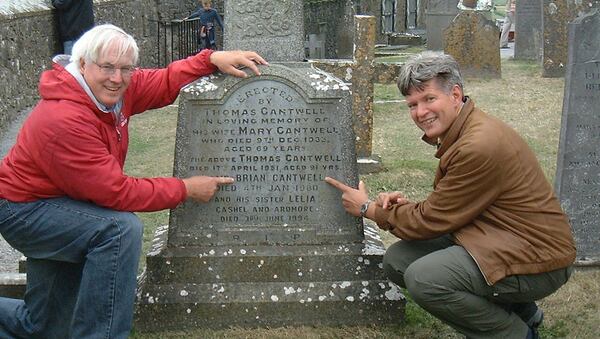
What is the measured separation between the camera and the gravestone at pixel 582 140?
5586mm

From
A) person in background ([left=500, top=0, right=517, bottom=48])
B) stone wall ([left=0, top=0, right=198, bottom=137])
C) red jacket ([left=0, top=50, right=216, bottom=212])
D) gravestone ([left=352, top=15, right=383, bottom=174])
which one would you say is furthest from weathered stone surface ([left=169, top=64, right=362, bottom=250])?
person in background ([left=500, top=0, right=517, bottom=48])

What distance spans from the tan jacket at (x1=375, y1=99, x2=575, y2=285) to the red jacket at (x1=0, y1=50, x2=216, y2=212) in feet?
4.32

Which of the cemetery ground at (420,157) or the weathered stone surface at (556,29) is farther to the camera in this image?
the weathered stone surface at (556,29)

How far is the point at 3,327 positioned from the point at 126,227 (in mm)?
933

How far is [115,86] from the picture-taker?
4.02 meters

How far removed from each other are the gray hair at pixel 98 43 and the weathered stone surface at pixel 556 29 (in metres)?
11.0

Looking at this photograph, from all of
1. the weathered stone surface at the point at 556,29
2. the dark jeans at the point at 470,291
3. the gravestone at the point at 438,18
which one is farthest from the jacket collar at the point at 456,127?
the gravestone at the point at 438,18

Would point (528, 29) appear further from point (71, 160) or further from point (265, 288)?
point (71, 160)

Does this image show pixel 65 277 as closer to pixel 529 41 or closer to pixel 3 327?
pixel 3 327

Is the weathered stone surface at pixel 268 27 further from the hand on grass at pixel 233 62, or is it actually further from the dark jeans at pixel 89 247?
the dark jeans at pixel 89 247

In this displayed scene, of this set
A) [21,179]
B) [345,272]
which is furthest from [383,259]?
[21,179]

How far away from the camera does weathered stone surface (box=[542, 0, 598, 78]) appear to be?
1379 cm

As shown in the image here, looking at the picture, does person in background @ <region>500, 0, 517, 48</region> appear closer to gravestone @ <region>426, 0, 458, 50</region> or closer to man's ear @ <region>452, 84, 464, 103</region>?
gravestone @ <region>426, 0, 458, 50</region>

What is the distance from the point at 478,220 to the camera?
4.05 m
